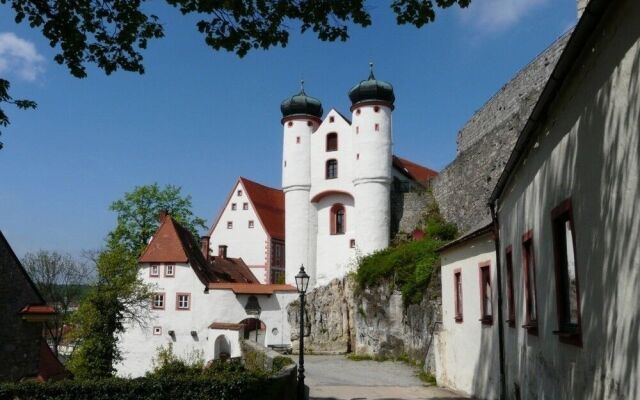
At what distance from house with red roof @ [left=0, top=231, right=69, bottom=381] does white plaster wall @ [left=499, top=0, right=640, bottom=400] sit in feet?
36.6

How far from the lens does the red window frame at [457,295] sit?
1566 centimetres

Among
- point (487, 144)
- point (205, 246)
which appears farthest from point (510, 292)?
point (205, 246)

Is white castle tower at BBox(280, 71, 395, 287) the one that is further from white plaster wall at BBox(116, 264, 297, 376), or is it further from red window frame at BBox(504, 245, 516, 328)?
red window frame at BBox(504, 245, 516, 328)

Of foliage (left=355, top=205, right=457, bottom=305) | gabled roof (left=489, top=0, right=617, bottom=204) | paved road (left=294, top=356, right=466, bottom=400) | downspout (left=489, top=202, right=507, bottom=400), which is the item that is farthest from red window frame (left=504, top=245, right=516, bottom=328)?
foliage (left=355, top=205, right=457, bottom=305)

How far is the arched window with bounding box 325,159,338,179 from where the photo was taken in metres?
38.1

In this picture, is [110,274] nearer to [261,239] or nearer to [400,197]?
[261,239]

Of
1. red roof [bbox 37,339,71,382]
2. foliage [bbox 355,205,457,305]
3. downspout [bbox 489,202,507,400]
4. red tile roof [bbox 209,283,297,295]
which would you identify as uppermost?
foliage [bbox 355,205,457,305]

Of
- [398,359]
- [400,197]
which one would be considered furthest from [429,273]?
[400,197]

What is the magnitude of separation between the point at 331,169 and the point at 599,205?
33276 mm

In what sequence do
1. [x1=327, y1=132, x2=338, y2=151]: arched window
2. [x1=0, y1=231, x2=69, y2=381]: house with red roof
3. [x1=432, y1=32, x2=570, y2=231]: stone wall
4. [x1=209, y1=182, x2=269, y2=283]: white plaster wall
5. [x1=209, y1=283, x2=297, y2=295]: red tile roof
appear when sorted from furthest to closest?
[x1=209, y1=182, x2=269, y2=283]: white plaster wall, [x1=327, y1=132, x2=338, y2=151]: arched window, [x1=209, y1=283, x2=297, y2=295]: red tile roof, [x1=432, y1=32, x2=570, y2=231]: stone wall, [x1=0, y1=231, x2=69, y2=381]: house with red roof

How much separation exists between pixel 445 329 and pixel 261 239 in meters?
29.2

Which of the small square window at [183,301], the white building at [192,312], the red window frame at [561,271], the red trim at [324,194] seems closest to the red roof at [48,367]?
the red window frame at [561,271]

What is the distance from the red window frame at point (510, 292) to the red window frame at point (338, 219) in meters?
26.5

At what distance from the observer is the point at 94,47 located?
6.50m
